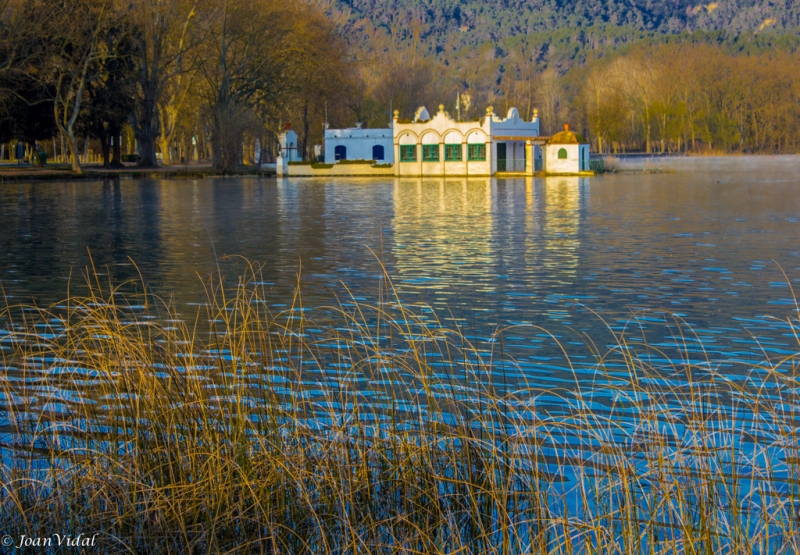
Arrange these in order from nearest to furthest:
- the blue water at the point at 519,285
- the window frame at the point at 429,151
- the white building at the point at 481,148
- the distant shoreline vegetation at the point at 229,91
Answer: the blue water at the point at 519,285 < the distant shoreline vegetation at the point at 229,91 < the white building at the point at 481,148 < the window frame at the point at 429,151

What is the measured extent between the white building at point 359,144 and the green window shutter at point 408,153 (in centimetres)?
605

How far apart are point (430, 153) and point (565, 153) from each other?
29.7 ft

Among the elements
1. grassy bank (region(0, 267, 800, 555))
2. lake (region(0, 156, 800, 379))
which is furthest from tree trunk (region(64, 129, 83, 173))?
grassy bank (region(0, 267, 800, 555))

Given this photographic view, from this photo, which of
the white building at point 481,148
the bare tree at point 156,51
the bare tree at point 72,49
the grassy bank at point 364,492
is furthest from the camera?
the white building at point 481,148

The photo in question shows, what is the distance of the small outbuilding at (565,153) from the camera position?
6650cm

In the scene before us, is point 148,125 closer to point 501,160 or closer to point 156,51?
point 156,51

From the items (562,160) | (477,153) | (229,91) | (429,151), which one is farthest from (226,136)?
(562,160)

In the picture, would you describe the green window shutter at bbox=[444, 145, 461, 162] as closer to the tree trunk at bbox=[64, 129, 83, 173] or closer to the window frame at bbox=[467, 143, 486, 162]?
the window frame at bbox=[467, 143, 486, 162]

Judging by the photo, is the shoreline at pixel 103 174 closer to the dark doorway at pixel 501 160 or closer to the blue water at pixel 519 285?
the dark doorway at pixel 501 160

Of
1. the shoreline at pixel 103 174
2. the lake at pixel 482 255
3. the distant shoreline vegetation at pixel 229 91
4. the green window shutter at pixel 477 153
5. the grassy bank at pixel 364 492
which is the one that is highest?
the distant shoreline vegetation at pixel 229 91

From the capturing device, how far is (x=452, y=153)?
223ft

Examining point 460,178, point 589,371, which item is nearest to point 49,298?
point 589,371

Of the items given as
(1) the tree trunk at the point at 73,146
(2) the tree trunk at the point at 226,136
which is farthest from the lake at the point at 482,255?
(2) the tree trunk at the point at 226,136

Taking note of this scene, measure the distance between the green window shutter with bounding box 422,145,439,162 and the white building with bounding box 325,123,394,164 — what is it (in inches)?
277
